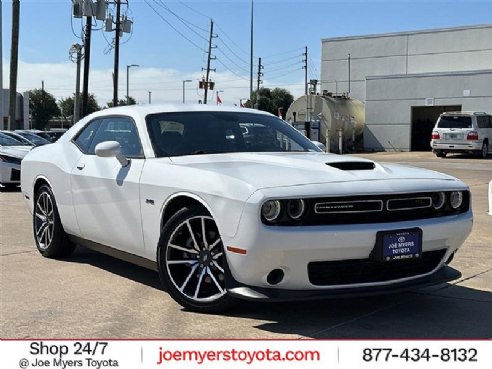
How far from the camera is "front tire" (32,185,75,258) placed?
6.18 m

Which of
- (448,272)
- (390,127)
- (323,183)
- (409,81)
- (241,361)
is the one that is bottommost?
(241,361)

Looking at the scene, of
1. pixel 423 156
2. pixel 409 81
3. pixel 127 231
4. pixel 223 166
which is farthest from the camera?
pixel 409 81

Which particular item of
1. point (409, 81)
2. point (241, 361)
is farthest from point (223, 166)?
point (409, 81)

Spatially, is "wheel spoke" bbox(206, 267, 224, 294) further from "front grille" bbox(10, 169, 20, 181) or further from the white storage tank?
the white storage tank

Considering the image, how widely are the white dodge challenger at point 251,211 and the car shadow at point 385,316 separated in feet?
0.85

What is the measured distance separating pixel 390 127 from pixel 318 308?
2972 cm

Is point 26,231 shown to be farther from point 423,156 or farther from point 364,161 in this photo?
point 423,156

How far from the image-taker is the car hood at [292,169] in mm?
4059

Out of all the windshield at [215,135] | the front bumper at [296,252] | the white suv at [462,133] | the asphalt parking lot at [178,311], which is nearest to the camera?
the front bumper at [296,252]

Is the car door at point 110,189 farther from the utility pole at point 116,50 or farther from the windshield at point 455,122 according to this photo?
the utility pole at point 116,50

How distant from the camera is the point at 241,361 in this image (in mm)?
3447

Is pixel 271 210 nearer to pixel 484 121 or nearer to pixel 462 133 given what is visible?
pixel 462 133

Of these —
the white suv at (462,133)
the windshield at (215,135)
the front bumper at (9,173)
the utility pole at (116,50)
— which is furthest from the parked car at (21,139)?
the utility pole at (116,50)

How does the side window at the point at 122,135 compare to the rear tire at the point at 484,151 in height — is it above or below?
below
